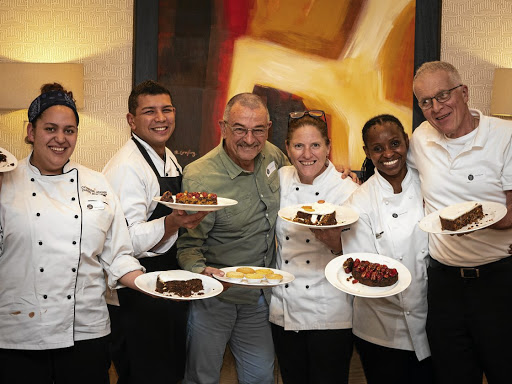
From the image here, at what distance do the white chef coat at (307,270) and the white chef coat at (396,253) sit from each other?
0.48 feet

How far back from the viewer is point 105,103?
4.40m

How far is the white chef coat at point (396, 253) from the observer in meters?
2.91

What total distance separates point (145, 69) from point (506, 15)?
2823 mm

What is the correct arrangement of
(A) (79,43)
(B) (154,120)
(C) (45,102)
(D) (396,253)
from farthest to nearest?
(A) (79,43) < (B) (154,120) < (D) (396,253) < (C) (45,102)

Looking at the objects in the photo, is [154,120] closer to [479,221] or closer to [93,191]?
[93,191]

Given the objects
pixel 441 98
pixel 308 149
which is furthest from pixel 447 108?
pixel 308 149

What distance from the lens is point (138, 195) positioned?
Result: 3.02 metres

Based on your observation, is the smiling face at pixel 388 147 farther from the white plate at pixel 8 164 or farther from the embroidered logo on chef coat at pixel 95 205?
the white plate at pixel 8 164

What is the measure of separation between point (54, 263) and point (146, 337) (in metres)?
0.73

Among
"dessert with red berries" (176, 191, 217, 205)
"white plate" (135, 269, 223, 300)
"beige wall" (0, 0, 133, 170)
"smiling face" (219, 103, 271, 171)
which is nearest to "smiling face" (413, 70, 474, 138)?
"smiling face" (219, 103, 271, 171)

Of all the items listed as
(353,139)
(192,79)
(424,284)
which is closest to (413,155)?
(424,284)

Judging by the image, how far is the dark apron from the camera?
3008 mm

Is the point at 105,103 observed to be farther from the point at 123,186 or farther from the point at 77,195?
the point at 77,195

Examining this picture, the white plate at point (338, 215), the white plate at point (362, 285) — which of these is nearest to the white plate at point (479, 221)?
the white plate at point (362, 285)
